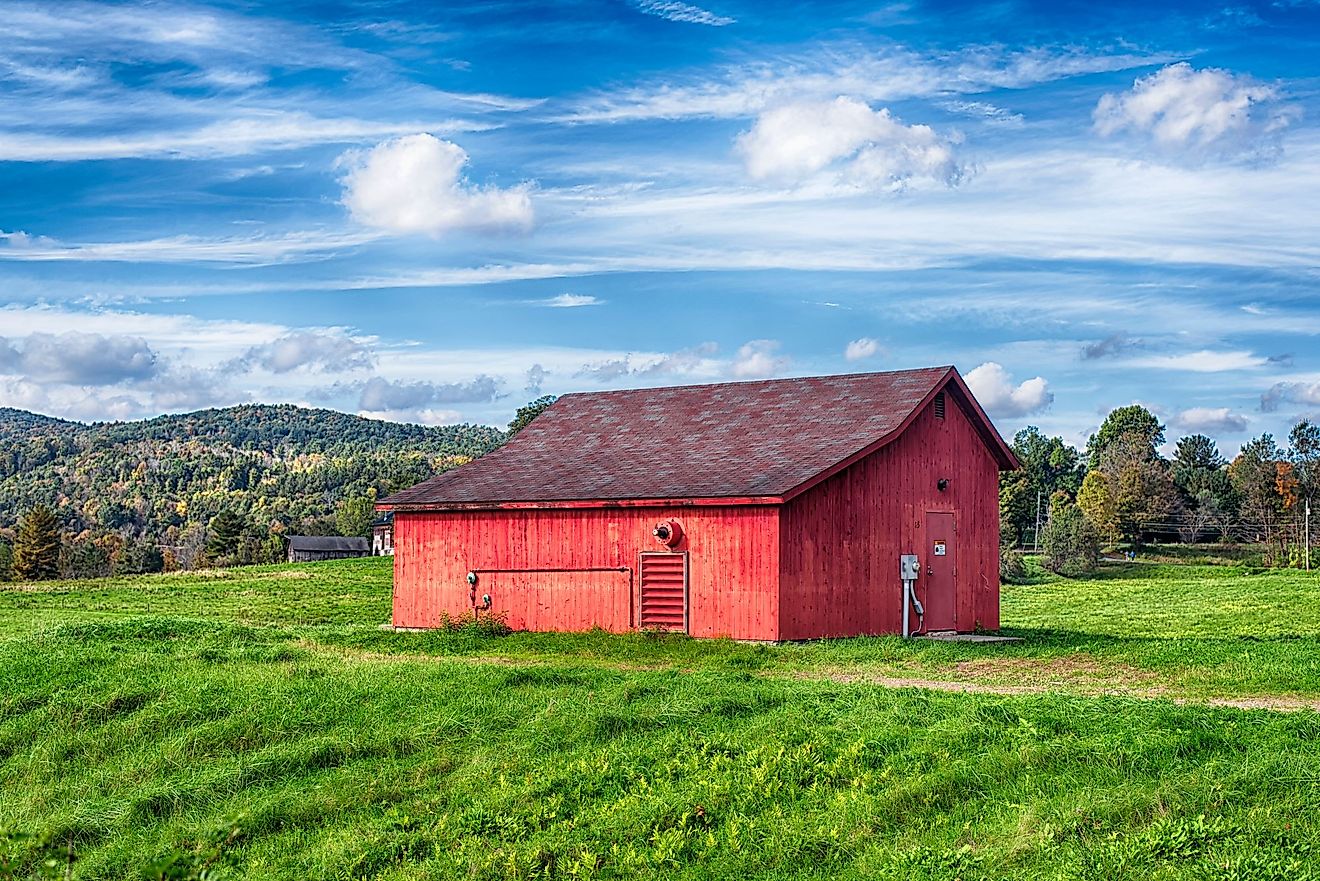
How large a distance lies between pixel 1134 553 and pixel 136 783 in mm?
77196

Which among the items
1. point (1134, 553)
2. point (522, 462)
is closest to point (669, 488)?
point (522, 462)

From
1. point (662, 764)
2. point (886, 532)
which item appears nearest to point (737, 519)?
point (886, 532)

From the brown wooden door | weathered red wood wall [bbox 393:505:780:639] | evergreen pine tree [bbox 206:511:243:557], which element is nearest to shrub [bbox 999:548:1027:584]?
the brown wooden door

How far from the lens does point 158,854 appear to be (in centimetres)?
1086

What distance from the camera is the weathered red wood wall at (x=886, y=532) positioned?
2134cm

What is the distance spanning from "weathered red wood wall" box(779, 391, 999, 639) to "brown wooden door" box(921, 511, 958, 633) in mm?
137

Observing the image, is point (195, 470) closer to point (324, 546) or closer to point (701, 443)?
point (324, 546)

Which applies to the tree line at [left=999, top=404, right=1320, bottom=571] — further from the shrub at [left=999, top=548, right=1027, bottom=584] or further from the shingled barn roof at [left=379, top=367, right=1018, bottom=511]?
the shingled barn roof at [left=379, top=367, right=1018, bottom=511]

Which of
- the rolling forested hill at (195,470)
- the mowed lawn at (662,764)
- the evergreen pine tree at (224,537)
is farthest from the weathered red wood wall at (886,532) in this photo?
the rolling forested hill at (195,470)

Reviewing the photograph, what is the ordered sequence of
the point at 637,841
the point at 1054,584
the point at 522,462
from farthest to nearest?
1. the point at 1054,584
2. the point at 522,462
3. the point at 637,841

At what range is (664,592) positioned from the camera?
866 inches

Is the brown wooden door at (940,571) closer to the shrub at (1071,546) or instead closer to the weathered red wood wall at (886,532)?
the weathered red wood wall at (886,532)

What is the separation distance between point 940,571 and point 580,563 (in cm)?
649

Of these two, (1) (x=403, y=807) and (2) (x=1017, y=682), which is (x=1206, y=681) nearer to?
(2) (x=1017, y=682)
